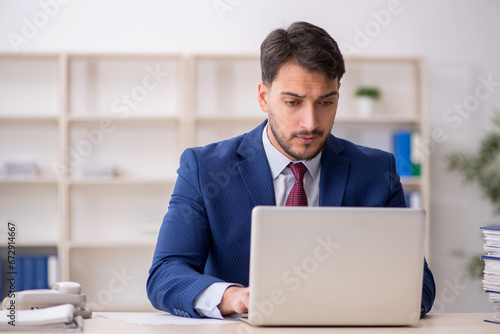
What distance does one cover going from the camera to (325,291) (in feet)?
4.13

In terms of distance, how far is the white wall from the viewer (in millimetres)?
4301

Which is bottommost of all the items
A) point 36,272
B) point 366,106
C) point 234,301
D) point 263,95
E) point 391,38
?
point 36,272

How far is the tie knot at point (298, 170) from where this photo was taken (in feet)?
6.21

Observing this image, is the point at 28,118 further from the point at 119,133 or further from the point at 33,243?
the point at 33,243

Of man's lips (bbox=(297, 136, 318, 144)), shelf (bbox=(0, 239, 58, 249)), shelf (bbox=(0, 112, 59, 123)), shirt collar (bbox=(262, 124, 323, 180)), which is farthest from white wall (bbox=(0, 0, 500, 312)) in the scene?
man's lips (bbox=(297, 136, 318, 144))

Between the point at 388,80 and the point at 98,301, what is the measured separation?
265 cm

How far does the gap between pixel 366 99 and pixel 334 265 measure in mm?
3166

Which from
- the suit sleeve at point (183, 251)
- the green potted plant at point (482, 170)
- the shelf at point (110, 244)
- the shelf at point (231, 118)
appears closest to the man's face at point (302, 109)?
the suit sleeve at point (183, 251)

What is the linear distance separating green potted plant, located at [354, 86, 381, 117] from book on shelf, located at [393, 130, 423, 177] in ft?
0.94

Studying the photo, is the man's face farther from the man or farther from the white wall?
the white wall

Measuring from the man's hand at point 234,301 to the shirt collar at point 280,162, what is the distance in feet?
1.76

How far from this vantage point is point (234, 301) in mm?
1416

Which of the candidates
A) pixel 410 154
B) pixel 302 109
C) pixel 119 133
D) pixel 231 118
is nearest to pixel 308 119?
pixel 302 109

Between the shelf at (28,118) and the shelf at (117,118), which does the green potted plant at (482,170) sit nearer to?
the shelf at (117,118)
